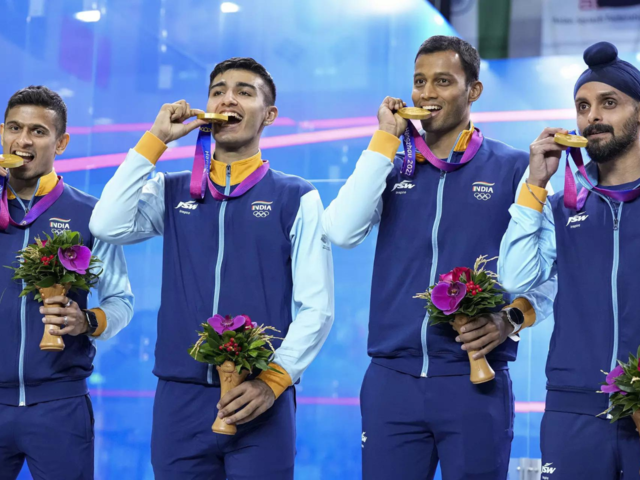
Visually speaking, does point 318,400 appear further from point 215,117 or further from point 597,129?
point 597,129

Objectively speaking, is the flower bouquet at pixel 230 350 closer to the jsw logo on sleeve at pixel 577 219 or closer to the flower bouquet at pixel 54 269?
the flower bouquet at pixel 54 269

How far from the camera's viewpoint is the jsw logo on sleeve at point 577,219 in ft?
9.07

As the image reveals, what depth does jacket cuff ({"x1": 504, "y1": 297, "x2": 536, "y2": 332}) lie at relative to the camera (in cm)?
288

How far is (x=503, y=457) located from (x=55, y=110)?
8.06 ft

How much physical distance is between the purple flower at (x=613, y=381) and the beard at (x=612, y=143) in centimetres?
80

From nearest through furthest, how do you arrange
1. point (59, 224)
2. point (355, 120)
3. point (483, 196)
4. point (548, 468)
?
point (548, 468) → point (483, 196) → point (59, 224) → point (355, 120)

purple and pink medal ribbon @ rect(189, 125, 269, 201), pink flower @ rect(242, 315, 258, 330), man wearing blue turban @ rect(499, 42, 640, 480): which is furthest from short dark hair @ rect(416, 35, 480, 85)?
pink flower @ rect(242, 315, 258, 330)

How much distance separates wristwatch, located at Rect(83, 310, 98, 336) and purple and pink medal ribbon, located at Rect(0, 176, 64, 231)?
1.59ft

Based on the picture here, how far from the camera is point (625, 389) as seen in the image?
234 cm

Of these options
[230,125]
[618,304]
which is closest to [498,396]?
[618,304]

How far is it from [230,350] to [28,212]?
132 cm

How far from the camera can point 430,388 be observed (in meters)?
2.78

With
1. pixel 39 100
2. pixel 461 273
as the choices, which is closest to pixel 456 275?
pixel 461 273

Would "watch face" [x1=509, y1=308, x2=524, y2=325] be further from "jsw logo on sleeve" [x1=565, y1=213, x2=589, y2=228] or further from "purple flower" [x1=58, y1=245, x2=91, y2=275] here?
"purple flower" [x1=58, y1=245, x2=91, y2=275]
